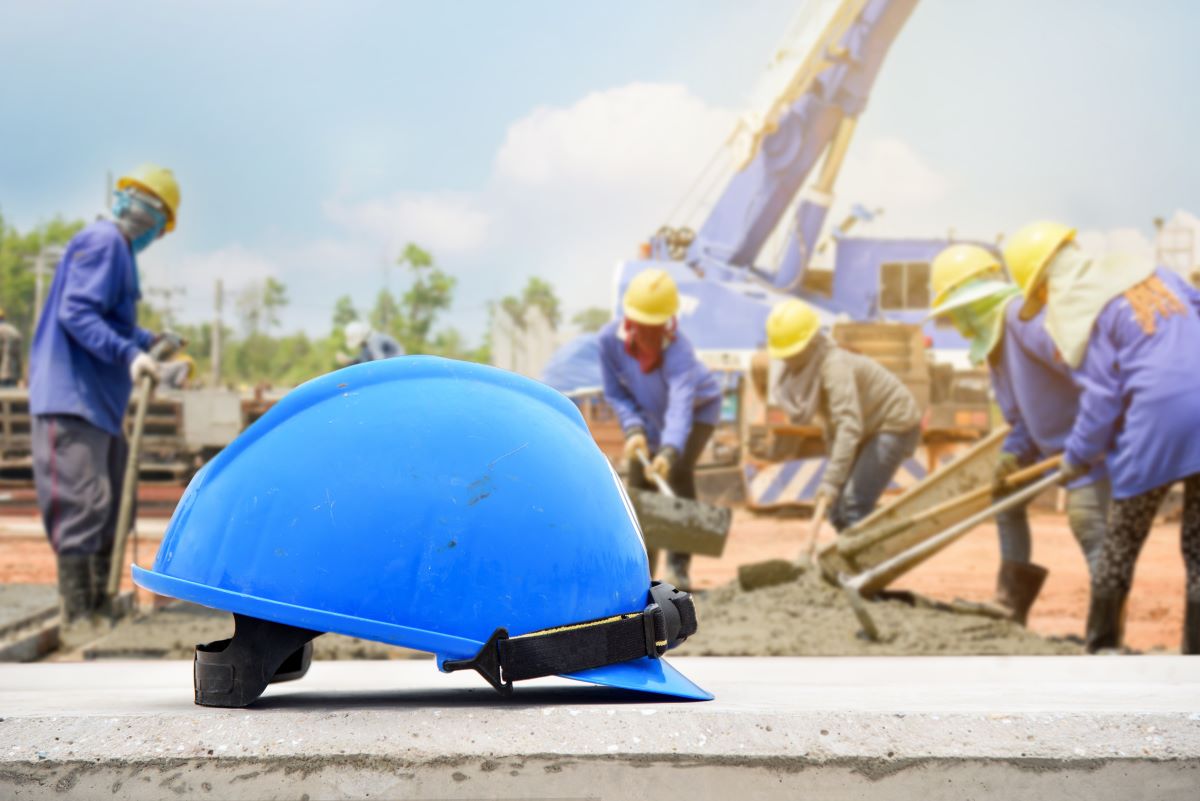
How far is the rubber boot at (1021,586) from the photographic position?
232 inches

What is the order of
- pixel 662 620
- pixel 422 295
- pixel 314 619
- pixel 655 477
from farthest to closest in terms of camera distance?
1. pixel 422 295
2. pixel 655 477
3. pixel 662 620
4. pixel 314 619

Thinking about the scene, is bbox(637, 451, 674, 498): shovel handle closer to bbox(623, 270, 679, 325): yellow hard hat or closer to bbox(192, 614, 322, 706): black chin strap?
bbox(623, 270, 679, 325): yellow hard hat

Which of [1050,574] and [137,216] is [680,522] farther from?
[1050,574]

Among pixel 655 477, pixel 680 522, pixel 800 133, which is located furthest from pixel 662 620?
pixel 800 133

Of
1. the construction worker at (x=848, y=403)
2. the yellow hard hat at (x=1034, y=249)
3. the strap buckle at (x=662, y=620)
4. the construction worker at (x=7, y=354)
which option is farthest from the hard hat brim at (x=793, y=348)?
the construction worker at (x=7, y=354)

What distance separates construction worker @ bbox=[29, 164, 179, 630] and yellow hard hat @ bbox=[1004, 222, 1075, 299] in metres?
3.77

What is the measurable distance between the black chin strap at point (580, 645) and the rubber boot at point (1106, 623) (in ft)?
11.5

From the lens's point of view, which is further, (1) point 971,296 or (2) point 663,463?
(2) point 663,463

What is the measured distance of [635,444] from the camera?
651cm

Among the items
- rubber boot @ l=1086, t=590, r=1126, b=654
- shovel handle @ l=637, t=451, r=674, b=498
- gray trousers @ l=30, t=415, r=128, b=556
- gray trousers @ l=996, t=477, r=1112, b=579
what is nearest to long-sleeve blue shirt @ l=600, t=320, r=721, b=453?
shovel handle @ l=637, t=451, r=674, b=498

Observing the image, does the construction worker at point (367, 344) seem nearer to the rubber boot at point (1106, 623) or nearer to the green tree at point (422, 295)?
the rubber boot at point (1106, 623)

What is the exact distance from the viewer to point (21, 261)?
39969 mm

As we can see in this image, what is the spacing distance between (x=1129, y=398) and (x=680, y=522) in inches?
86.7

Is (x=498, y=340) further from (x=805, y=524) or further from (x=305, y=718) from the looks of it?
(x=305, y=718)
